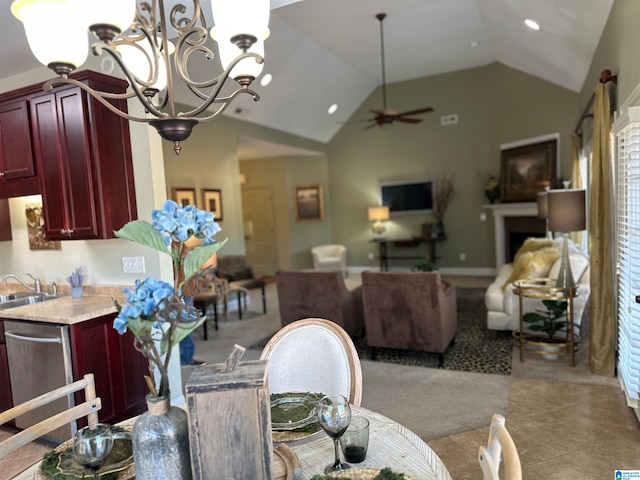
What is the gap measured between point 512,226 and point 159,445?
24.5ft

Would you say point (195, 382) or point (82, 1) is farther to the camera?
point (82, 1)

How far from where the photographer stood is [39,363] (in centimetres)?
258

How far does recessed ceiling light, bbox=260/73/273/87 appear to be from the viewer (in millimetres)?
5748

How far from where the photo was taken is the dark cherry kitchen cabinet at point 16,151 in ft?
9.59

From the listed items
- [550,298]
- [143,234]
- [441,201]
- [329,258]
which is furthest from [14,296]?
[441,201]

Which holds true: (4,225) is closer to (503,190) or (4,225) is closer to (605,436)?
(605,436)

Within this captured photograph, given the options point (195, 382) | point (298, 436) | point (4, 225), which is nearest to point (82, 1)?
point (195, 382)

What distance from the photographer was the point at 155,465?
2.99 feet

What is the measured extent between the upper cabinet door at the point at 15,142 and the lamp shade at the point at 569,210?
3.99 metres

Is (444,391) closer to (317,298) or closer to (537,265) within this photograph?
(317,298)

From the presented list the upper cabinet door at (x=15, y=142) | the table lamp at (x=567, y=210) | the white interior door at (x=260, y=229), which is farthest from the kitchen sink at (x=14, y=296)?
the white interior door at (x=260, y=229)

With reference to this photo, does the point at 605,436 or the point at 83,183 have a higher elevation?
the point at 83,183

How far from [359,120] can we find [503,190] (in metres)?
3.30

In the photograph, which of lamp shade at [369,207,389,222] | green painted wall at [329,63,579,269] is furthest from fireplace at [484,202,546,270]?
lamp shade at [369,207,389,222]
